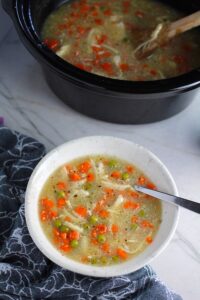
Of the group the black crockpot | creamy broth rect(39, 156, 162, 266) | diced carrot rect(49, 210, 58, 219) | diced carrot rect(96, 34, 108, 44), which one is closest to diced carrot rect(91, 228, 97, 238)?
creamy broth rect(39, 156, 162, 266)

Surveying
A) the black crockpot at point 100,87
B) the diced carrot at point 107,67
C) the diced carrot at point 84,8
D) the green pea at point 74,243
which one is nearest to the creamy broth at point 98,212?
the green pea at point 74,243

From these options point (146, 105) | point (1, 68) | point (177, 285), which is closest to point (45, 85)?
point (1, 68)

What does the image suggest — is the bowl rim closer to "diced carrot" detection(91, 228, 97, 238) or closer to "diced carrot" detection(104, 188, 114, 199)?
"diced carrot" detection(104, 188, 114, 199)

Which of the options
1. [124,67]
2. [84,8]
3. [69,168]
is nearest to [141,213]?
[69,168]

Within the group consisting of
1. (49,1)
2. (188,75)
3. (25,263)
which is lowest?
(25,263)

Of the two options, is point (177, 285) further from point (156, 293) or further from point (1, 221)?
point (1, 221)
